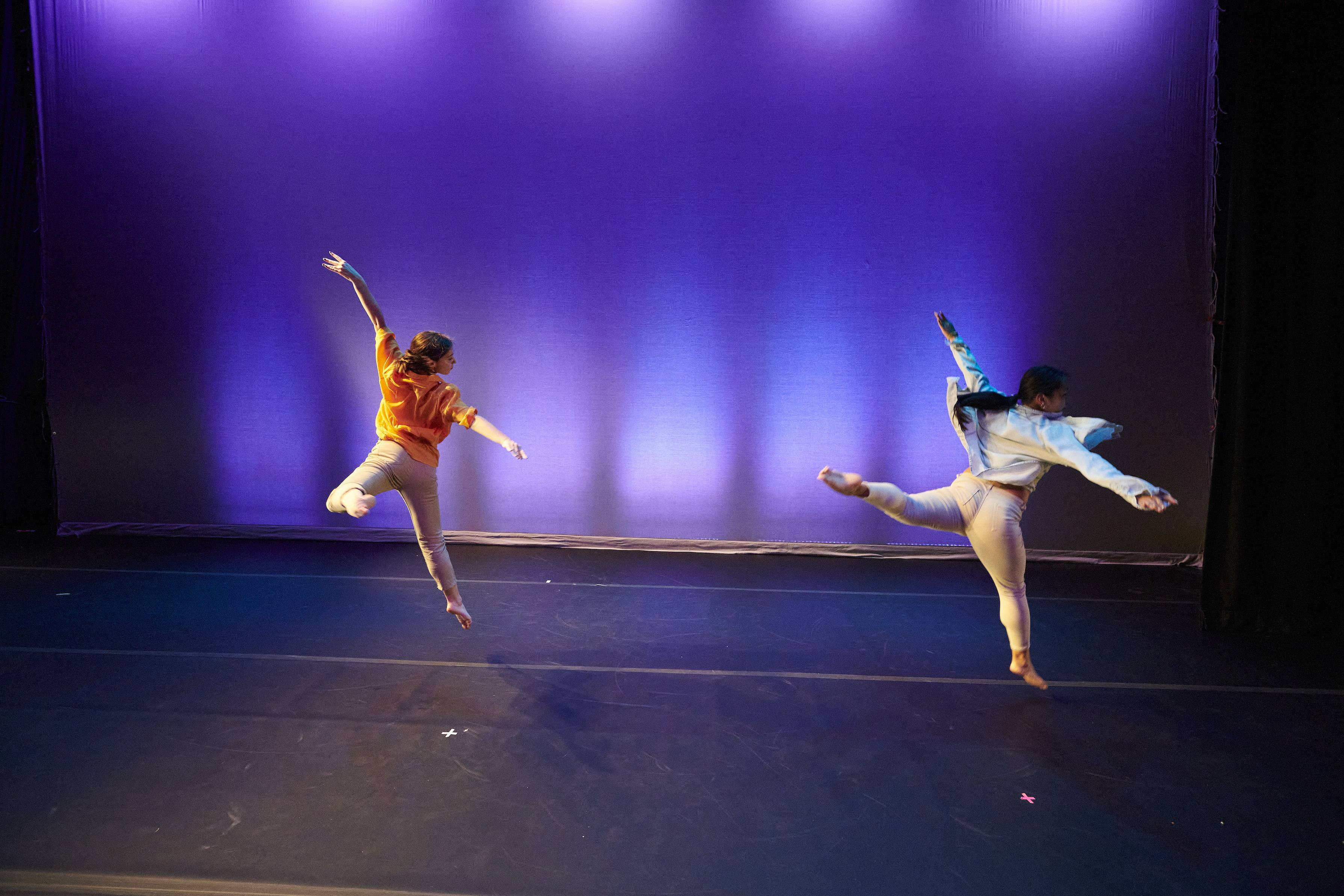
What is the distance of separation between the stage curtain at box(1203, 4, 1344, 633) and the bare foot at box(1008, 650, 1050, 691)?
1.46 meters

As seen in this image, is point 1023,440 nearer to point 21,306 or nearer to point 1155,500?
point 1155,500

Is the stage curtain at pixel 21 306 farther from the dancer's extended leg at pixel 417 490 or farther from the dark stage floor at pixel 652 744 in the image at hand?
the dancer's extended leg at pixel 417 490

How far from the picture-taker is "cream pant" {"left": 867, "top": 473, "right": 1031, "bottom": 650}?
2.59 m

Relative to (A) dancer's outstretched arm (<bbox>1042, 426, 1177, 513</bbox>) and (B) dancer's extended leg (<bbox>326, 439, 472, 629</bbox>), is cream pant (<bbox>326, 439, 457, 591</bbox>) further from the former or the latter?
(A) dancer's outstretched arm (<bbox>1042, 426, 1177, 513</bbox>)

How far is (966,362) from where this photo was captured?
9.39ft

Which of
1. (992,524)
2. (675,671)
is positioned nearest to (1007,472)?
(992,524)

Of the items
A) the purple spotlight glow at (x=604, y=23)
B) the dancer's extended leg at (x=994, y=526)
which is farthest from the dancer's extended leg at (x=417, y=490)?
the purple spotlight glow at (x=604, y=23)

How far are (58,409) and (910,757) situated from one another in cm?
577

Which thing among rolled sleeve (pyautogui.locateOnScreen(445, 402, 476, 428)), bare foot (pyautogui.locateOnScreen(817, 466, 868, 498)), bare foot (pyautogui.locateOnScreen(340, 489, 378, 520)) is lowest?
bare foot (pyautogui.locateOnScreen(340, 489, 378, 520))

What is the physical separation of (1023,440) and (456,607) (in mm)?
2230

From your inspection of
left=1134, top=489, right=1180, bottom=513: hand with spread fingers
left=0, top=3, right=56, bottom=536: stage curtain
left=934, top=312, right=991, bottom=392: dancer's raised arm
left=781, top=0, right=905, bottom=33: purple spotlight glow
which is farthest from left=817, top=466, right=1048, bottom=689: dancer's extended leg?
left=0, top=3, right=56, bottom=536: stage curtain

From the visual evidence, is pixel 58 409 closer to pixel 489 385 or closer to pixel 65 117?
pixel 65 117

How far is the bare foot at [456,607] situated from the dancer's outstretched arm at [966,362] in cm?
214

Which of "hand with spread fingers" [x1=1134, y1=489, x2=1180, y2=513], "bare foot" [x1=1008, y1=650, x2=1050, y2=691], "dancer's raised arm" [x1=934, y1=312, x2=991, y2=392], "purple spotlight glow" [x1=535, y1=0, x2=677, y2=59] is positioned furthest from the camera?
"purple spotlight glow" [x1=535, y1=0, x2=677, y2=59]
